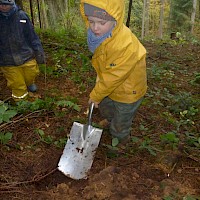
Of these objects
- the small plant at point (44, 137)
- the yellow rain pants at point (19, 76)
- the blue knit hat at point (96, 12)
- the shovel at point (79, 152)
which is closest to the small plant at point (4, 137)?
the small plant at point (44, 137)

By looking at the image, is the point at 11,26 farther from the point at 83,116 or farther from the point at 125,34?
the point at 125,34

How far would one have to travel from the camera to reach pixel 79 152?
2.59 metres

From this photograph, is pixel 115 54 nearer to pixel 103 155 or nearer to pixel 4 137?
pixel 103 155

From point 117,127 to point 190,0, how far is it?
24348mm

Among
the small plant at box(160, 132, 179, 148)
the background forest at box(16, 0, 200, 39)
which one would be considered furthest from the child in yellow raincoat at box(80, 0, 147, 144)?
the background forest at box(16, 0, 200, 39)

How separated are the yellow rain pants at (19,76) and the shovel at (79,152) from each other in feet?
5.70

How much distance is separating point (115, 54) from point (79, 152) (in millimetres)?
1058

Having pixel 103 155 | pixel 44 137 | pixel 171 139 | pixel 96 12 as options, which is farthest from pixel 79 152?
pixel 96 12

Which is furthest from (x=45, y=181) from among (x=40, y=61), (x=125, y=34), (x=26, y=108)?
(x=40, y=61)

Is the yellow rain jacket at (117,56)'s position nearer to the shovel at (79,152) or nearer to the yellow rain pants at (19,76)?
the shovel at (79,152)

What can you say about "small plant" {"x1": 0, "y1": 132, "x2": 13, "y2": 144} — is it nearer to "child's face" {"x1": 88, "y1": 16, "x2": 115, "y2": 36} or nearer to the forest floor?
the forest floor

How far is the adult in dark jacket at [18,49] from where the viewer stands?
365cm

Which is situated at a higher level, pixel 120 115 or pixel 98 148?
pixel 120 115

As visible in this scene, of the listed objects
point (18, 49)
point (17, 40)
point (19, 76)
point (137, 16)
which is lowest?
point (137, 16)
